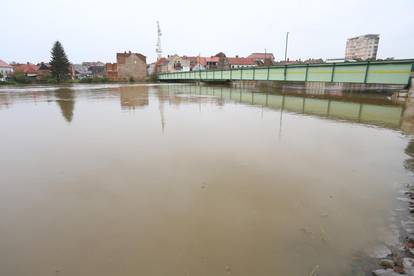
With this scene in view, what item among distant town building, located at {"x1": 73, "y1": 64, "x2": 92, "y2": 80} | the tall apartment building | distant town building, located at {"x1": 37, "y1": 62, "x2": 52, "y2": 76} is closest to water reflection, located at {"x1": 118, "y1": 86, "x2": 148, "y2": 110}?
distant town building, located at {"x1": 37, "y1": 62, "x2": 52, "y2": 76}

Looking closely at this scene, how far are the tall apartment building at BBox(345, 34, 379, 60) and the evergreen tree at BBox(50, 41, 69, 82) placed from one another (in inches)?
4963

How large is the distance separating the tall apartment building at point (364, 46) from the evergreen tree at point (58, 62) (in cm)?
12606

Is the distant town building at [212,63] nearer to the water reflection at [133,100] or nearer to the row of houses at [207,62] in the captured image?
the row of houses at [207,62]

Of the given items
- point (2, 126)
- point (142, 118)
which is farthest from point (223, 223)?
point (2, 126)

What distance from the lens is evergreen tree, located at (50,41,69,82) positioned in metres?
58.0

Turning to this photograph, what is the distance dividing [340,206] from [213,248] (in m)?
2.10

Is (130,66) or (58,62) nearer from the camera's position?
(58,62)

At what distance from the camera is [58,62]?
191ft

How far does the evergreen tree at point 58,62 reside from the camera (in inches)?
2285

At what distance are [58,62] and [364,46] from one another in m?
139

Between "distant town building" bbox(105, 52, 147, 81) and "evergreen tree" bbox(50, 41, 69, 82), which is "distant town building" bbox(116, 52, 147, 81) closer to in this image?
"distant town building" bbox(105, 52, 147, 81)

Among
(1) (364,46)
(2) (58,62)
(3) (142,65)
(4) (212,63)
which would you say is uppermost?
(1) (364,46)

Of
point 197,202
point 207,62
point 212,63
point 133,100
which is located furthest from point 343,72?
point 207,62

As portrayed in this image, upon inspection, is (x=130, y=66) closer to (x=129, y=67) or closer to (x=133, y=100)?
(x=129, y=67)
